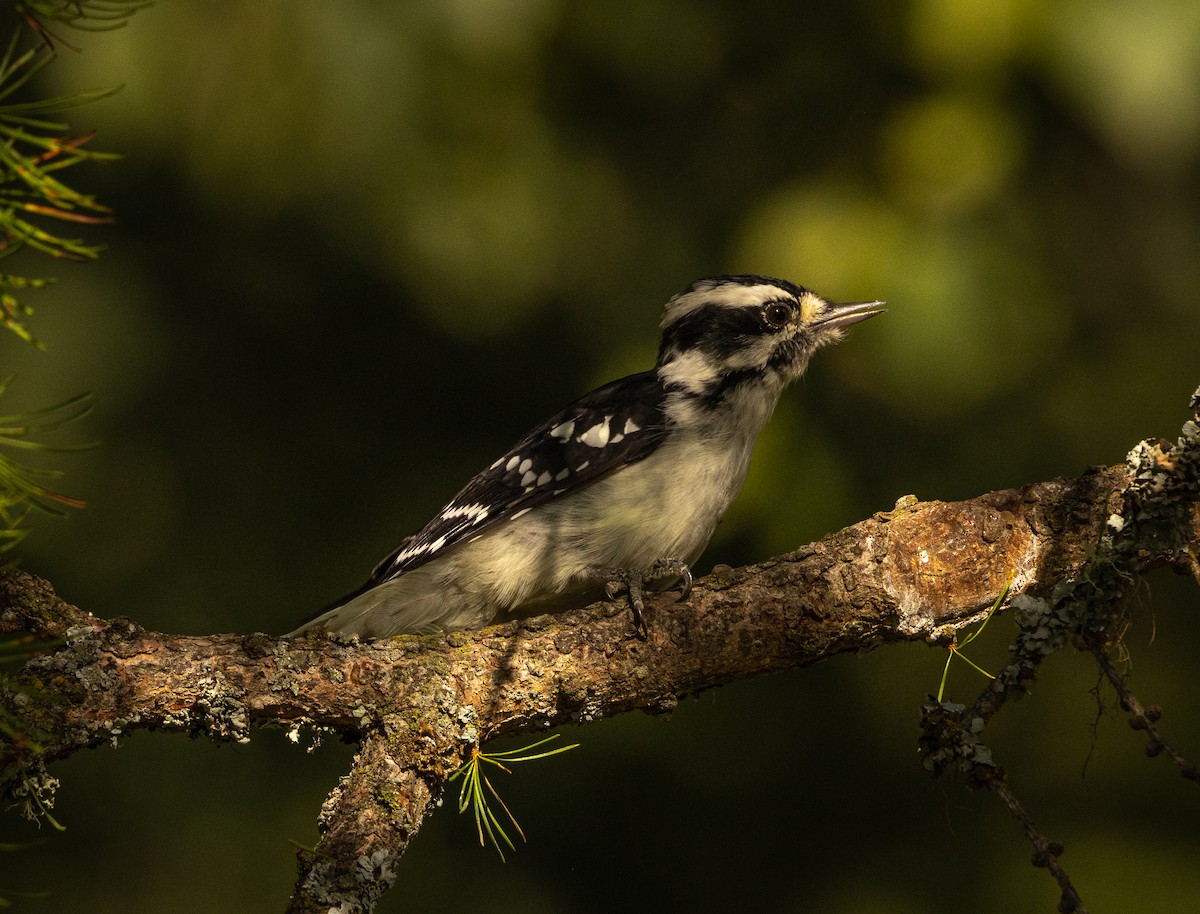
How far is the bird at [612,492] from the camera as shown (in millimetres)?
4039

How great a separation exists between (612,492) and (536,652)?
109 centimetres

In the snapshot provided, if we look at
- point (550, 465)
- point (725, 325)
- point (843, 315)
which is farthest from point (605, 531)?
point (843, 315)

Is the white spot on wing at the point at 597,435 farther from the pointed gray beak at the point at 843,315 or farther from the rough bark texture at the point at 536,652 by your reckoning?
the rough bark texture at the point at 536,652

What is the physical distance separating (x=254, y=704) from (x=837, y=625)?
1.40m

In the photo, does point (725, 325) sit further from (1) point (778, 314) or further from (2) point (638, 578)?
(2) point (638, 578)

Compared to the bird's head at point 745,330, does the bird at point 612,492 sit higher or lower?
lower

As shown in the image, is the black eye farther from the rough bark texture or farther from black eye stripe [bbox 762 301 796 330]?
the rough bark texture

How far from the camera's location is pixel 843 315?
4492 millimetres

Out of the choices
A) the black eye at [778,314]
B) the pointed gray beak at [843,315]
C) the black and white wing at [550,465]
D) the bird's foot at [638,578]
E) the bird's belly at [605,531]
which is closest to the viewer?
the bird's foot at [638,578]

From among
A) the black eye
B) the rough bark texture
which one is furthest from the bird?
the rough bark texture

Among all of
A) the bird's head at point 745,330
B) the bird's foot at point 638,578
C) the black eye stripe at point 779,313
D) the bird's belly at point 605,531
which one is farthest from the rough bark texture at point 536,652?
the black eye stripe at point 779,313

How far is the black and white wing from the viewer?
13.9 ft

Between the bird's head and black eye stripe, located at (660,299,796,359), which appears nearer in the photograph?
the bird's head

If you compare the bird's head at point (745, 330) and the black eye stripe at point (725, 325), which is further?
the black eye stripe at point (725, 325)
